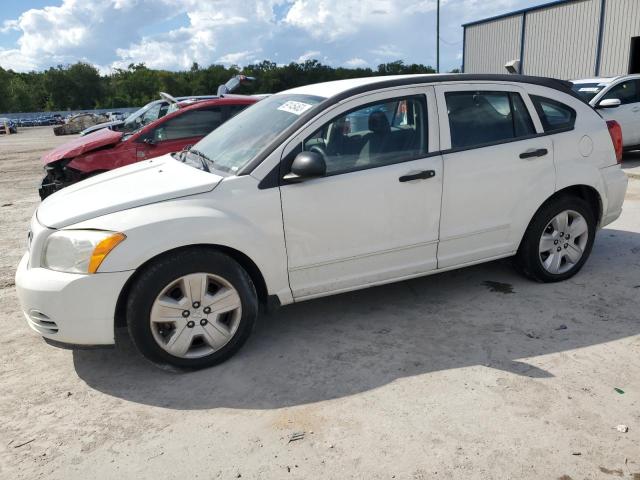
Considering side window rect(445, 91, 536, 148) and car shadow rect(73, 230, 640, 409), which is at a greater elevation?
side window rect(445, 91, 536, 148)

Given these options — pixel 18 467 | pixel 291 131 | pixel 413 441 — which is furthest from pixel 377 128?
pixel 18 467

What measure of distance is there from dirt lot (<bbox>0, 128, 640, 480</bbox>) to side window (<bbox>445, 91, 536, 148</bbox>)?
4.14ft

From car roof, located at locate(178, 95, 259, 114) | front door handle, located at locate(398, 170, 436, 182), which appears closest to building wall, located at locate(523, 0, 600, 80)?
car roof, located at locate(178, 95, 259, 114)

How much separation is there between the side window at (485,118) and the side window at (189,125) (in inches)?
197

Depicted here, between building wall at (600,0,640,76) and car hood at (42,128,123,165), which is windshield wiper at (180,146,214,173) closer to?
car hood at (42,128,123,165)

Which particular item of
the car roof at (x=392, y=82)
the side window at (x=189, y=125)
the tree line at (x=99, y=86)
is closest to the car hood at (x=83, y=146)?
the side window at (x=189, y=125)

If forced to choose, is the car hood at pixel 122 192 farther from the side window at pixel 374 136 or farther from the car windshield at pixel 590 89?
the car windshield at pixel 590 89

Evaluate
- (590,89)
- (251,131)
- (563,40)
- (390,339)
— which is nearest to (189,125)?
(251,131)

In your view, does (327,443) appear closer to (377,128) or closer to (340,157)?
(340,157)

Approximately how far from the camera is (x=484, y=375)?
129 inches

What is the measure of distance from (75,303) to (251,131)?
5.59ft

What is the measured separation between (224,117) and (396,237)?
5256 millimetres

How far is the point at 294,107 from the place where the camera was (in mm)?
3939

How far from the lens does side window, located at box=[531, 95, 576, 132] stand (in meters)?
4.38
